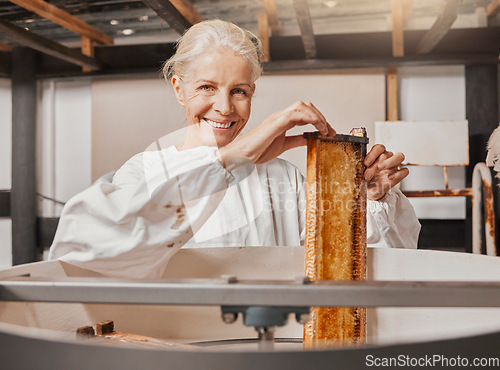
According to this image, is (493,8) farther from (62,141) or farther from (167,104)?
(62,141)

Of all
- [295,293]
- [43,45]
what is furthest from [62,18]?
[295,293]

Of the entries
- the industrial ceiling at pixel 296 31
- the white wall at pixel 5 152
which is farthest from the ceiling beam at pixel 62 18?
the white wall at pixel 5 152

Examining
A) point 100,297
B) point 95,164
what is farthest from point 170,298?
point 95,164

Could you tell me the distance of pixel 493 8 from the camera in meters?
2.58

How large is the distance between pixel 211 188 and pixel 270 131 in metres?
0.12

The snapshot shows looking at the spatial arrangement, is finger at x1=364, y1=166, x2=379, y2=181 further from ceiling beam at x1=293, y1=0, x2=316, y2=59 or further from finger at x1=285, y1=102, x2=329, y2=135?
ceiling beam at x1=293, y1=0, x2=316, y2=59

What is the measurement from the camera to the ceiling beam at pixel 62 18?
2146mm

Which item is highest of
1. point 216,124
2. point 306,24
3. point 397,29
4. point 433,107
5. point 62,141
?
point 397,29

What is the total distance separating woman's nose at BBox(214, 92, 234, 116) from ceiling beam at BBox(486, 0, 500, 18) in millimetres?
2202

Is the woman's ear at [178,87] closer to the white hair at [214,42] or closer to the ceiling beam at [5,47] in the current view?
the white hair at [214,42]

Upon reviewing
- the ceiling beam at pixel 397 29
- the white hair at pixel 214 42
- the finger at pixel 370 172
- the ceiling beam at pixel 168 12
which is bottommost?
the finger at pixel 370 172

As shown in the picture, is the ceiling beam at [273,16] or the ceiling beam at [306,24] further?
the ceiling beam at [273,16]

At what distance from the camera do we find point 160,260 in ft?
2.31

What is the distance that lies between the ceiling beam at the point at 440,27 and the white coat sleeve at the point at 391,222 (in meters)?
1.31
